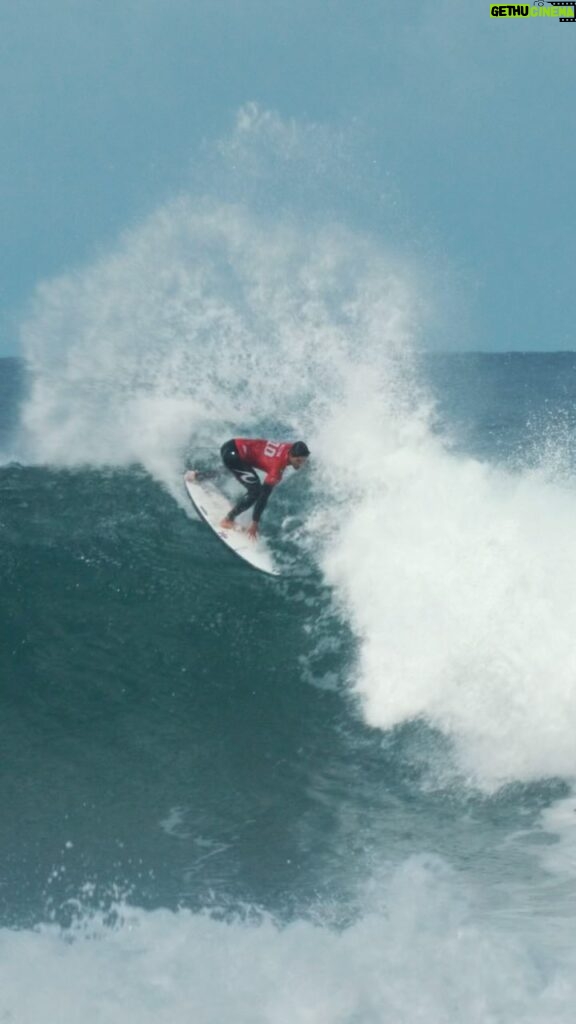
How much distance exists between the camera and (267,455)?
37.0 ft

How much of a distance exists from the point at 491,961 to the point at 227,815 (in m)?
2.72

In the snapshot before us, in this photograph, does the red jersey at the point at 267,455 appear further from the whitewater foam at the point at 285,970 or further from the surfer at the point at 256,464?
the whitewater foam at the point at 285,970

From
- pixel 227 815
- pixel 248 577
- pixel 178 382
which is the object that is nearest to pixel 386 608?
pixel 248 577

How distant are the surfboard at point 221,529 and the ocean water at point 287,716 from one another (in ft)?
0.97

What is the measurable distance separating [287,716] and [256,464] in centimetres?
342

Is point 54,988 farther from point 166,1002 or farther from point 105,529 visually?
point 105,529

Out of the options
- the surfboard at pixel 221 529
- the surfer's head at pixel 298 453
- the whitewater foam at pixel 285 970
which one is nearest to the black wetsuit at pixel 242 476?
the surfboard at pixel 221 529

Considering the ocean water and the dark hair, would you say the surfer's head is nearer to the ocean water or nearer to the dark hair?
the dark hair

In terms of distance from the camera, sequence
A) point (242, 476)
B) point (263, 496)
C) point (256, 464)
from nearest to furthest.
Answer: point (263, 496) < point (256, 464) < point (242, 476)

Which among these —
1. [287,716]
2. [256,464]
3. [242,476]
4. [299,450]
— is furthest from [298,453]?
[287,716]

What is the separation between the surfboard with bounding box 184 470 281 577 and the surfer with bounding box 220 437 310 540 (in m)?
0.12

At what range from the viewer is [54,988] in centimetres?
637

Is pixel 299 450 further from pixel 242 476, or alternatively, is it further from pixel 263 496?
pixel 242 476

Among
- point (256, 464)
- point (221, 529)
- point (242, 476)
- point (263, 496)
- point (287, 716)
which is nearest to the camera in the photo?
point (287, 716)
